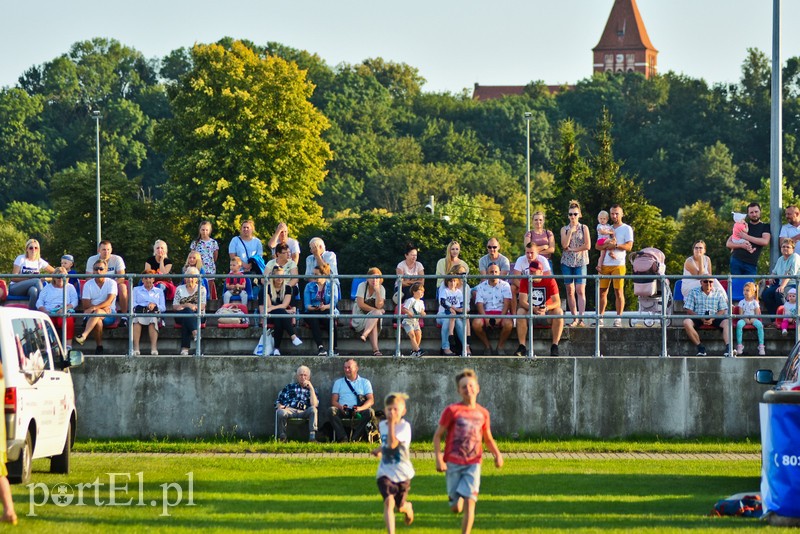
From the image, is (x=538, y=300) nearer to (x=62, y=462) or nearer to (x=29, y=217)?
→ (x=62, y=462)

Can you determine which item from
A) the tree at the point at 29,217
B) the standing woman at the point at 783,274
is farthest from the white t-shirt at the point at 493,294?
the tree at the point at 29,217

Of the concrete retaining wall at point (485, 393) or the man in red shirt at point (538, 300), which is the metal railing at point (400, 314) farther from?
the concrete retaining wall at point (485, 393)

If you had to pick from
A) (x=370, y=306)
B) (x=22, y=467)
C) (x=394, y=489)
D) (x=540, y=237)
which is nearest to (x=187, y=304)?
(x=370, y=306)

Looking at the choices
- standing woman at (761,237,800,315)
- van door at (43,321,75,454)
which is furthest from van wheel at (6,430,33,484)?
standing woman at (761,237,800,315)

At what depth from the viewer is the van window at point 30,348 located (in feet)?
56.3

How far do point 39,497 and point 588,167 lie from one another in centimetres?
6715

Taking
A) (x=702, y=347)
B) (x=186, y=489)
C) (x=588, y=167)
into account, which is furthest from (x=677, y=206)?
(x=186, y=489)

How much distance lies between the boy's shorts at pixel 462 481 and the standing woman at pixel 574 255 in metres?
11.2

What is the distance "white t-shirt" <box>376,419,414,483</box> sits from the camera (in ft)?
46.3

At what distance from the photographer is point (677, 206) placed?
5512 inches

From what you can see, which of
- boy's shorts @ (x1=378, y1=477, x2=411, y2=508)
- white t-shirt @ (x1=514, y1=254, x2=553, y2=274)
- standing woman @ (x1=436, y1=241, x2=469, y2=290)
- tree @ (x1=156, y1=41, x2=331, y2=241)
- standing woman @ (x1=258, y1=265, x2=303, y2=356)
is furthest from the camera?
tree @ (x1=156, y1=41, x2=331, y2=241)

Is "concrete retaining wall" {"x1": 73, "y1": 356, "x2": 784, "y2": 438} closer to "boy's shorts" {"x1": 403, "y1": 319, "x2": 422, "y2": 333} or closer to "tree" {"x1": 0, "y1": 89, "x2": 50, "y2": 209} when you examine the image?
"boy's shorts" {"x1": 403, "y1": 319, "x2": 422, "y2": 333}

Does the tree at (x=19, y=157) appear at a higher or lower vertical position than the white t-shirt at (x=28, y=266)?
higher

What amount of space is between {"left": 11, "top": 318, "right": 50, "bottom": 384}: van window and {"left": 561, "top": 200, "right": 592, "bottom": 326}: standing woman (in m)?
9.40
